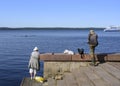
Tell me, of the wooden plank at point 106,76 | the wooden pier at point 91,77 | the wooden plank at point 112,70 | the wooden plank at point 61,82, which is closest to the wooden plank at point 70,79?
the wooden pier at point 91,77

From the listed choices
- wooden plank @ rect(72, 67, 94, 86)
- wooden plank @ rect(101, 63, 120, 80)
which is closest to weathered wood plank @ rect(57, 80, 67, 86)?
wooden plank @ rect(72, 67, 94, 86)

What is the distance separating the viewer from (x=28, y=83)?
46.2ft

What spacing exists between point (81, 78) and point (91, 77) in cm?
40

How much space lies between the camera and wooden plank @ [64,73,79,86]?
12430 millimetres

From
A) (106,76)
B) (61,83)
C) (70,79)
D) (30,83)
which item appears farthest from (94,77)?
(30,83)

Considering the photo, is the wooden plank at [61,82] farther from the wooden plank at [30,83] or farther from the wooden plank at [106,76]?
the wooden plank at [106,76]

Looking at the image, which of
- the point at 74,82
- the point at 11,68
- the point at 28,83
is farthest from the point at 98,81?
the point at 11,68

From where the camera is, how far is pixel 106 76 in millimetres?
12562

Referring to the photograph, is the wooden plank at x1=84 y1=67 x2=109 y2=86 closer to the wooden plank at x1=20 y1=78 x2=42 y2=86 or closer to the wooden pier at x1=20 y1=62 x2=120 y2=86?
the wooden pier at x1=20 y1=62 x2=120 y2=86

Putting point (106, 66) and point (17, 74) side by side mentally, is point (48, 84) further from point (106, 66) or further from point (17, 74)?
point (17, 74)

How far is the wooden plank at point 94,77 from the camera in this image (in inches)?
454

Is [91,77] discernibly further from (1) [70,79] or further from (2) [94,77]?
(1) [70,79]

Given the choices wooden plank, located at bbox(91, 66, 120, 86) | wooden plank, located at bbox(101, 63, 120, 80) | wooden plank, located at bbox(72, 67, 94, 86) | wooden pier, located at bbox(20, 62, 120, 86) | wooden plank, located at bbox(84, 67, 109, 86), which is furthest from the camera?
wooden plank, located at bbox(101, 63, 120, 80)

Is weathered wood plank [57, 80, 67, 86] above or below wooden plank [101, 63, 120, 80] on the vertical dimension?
below
